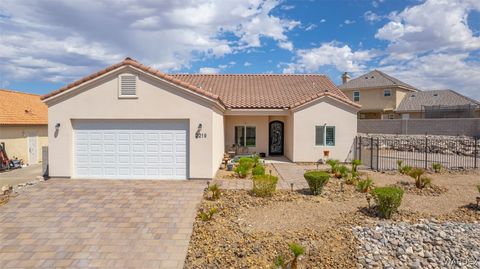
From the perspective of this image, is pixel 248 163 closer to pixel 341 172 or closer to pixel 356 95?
pixel 341 172

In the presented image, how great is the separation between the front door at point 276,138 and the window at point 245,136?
1.30 metres

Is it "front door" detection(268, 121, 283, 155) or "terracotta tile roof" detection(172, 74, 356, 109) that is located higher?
"terracotta tile roof" detection(172, 74, 356, 109)

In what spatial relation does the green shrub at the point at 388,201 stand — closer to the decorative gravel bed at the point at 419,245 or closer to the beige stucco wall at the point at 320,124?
the decorative gravel bed at the point at 419,245

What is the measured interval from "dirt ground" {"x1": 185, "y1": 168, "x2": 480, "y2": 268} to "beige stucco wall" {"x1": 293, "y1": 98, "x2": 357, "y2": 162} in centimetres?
661

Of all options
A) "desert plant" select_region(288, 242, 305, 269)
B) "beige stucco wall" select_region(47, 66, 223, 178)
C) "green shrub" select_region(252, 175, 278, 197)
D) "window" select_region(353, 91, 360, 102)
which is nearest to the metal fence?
"green shrub" select_region(252, 175, 278, 197)

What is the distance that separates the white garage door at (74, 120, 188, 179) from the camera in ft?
44.2

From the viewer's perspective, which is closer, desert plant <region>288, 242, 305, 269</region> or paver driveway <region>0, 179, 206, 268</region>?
desert plant <region>288, 242, 305, 269</region>

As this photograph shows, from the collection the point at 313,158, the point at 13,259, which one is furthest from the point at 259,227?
the point at 313,158

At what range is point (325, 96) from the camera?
1886 centimetres

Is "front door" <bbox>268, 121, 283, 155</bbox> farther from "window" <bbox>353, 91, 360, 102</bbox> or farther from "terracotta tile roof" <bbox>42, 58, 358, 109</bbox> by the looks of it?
"window" <bbox>353, 91, 360, 102</bbox>

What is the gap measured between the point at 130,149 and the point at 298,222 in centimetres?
851

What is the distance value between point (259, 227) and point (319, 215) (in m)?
2.18

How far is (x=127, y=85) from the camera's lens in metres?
13.3

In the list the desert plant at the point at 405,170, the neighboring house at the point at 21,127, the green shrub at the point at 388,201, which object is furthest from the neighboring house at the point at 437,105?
the neighboring house at the point at 21,127
